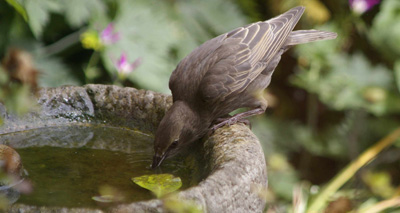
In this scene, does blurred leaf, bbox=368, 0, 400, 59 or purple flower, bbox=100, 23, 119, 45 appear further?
blurred leaf, bbox=368, 0, 400, 59

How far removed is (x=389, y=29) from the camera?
4828 millimetres

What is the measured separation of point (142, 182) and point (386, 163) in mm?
3298

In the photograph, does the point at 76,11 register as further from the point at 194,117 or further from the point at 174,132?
the point at 174,132

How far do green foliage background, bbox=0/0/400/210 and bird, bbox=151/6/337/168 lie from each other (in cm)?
101

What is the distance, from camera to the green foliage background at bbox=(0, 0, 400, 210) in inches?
173

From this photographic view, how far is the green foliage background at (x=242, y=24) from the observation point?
14.4 ft

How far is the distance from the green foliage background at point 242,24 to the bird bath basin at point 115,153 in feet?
3.35

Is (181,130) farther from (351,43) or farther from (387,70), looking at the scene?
(351,43)

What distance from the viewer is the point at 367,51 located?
5879 millimetres

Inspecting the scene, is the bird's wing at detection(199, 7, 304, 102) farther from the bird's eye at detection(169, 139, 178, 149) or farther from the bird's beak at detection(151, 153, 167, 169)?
the bird's beak at detection(151, 153, 167, 169)

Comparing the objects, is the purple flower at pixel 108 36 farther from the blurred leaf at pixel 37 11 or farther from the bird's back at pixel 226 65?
the bird's back at pixel 226 65

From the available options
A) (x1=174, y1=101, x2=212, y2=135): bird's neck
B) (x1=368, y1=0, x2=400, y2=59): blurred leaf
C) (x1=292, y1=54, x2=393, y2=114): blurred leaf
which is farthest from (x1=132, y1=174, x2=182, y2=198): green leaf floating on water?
(x1=368, y1=0, x2=400, y2=59): blurred leaf

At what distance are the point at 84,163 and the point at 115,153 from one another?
19 centimetres

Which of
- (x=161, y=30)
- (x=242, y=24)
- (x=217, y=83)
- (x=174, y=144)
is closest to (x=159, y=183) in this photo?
(x=174, y=144)
